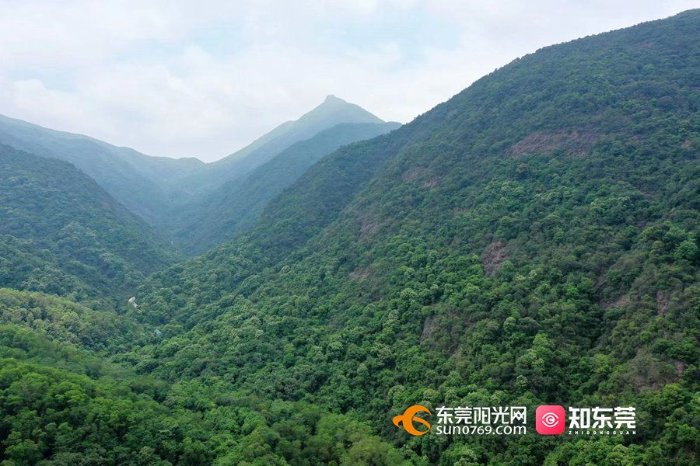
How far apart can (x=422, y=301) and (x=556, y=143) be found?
2563 cm

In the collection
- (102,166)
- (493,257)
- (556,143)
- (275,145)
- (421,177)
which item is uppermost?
(275,145)

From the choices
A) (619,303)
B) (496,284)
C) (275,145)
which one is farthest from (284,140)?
(619,303)

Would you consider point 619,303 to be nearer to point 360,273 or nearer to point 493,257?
point 493,257

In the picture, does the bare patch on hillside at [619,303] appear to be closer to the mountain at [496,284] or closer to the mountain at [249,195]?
the mountain at [496,284]

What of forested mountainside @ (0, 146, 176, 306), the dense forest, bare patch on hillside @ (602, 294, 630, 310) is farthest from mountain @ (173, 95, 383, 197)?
bare patch on hillside @ (602, 294, 630, 310)

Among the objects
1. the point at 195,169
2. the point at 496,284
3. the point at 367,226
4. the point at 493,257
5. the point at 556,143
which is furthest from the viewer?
the point at 195,169

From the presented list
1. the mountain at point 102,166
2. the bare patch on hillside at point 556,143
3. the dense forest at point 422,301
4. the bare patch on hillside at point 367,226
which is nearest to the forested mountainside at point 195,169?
the mountain at point 102,166

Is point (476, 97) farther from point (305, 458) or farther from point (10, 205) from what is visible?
point (10, 205)

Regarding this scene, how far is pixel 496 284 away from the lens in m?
35.0

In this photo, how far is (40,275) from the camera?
2079 inches

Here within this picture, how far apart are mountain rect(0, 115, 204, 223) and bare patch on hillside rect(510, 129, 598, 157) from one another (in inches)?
3564

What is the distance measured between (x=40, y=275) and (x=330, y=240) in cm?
3280

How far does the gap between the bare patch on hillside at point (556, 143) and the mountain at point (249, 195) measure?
4845 cm

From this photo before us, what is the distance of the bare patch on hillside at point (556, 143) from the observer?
1875 inches
